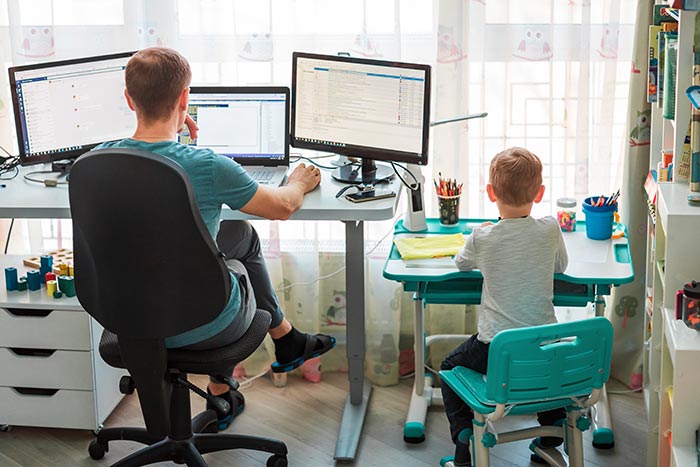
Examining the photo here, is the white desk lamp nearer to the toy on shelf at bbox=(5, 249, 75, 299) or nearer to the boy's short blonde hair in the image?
the boy's short blonde hair

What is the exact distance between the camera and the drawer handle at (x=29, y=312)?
10.1 feet

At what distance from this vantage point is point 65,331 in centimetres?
304

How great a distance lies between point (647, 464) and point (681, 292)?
0.78m

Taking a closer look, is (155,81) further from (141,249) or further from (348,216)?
(348,216)

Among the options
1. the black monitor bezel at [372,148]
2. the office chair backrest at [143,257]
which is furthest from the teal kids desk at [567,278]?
the office chair backrest at [143,257]

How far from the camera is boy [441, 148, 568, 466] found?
255 cm

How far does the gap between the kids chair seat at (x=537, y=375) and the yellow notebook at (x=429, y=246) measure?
426 millimetres

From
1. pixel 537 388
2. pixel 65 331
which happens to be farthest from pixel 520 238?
pixel 65 331

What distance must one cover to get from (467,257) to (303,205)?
473mm

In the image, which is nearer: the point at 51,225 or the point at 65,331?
the point at 65,331

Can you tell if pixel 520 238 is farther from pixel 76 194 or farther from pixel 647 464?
pixel 76 194

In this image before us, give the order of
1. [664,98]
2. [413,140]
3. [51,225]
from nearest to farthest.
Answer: [664,98], [413,140], [51,225]

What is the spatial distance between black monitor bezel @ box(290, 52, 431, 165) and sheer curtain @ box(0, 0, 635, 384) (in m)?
0.32

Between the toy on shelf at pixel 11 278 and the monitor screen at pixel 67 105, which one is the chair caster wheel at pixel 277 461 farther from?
the monitor screen at pixel 67 105
